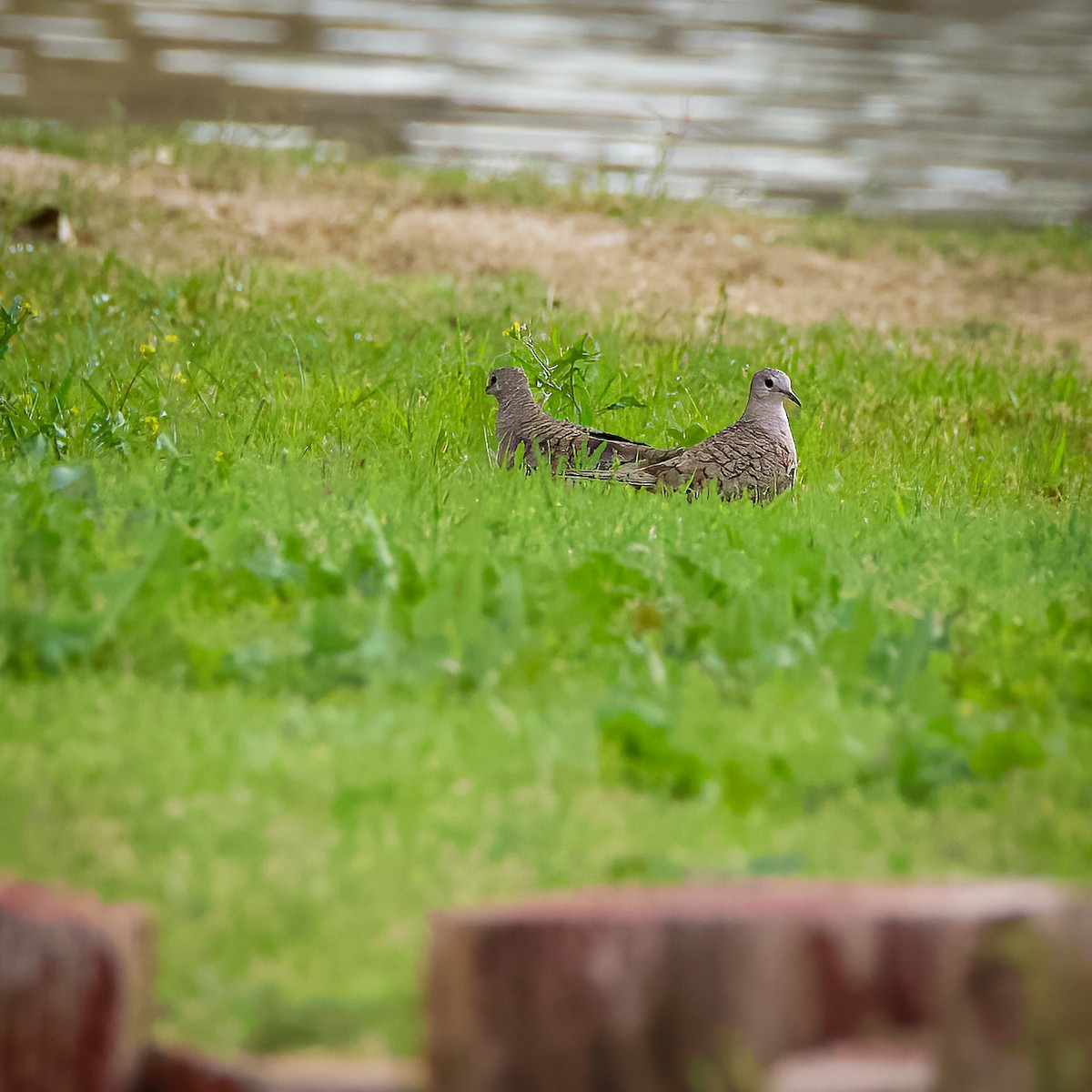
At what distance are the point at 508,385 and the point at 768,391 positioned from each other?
1.20m

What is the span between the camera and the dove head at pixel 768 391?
6.15m

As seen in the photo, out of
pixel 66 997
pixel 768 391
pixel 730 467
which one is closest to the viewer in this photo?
pixel 66 997

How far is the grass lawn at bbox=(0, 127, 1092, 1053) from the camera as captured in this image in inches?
101

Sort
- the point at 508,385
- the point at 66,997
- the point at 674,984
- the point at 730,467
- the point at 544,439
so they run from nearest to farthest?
the point at 674,984 < the point at 66,997 < the point at 730,467 < the point at 544,439 < the point at 508,385

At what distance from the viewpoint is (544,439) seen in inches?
238

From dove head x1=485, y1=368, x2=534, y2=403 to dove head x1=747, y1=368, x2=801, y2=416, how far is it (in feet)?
3.37

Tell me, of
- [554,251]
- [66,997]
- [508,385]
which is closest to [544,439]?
[508,385]

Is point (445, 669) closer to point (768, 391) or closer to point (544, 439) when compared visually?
point (544, 439)

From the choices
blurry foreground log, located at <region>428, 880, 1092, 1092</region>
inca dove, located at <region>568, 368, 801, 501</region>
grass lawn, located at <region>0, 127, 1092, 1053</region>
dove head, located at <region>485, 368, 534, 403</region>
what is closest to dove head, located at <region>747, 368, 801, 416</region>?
inca dove, located at <region>568, 368, 801, 501</region>

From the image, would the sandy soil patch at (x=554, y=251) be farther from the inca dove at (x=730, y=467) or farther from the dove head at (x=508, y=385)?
the inca dove at (x=730, y=467)

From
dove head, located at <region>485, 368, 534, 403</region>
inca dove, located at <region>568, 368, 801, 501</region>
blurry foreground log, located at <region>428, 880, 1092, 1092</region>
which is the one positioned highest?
blurry foreground log, located at <region>428, 880, 1092, 1092</region>


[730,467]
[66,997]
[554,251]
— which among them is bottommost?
[730,467]

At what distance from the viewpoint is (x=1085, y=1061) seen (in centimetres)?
191

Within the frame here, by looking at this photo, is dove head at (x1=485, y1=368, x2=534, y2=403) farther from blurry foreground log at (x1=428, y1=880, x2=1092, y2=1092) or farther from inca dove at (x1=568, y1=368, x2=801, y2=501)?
blurry foreground log at (x1=428, y1=880, x2=1092, y2=1092)
